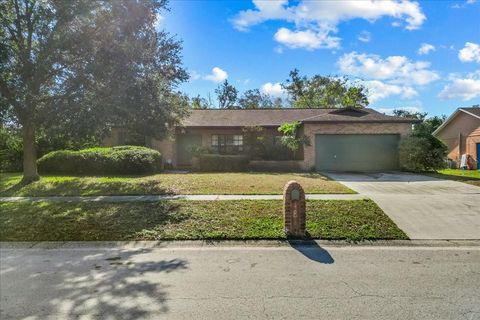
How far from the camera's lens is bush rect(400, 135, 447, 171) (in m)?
18.5

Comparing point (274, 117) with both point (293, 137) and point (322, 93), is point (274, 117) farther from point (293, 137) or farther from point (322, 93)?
point (322, 93)

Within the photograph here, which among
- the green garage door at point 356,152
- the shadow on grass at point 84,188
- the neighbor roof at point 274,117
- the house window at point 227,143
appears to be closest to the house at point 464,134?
the neighbor roof at point 274,117

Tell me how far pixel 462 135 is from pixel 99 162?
26.6 metres

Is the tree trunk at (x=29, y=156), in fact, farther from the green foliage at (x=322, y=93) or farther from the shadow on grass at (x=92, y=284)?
the green foliage at (x=322, y=93)

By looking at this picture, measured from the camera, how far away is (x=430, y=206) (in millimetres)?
9602

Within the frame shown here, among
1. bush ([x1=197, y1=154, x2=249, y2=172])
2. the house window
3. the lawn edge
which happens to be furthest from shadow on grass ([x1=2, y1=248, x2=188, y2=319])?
the house window

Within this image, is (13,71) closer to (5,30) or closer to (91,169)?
(5,30)

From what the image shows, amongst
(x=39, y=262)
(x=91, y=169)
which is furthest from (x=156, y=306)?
(x=91, y=169)

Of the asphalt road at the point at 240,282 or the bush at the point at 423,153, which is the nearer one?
the asphalt road at the point at 240,282

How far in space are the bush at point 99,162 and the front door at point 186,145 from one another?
546 cm

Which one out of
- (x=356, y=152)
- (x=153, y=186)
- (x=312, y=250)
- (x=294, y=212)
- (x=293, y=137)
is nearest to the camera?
(x=312, y=250)

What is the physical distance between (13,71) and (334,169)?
592 inches

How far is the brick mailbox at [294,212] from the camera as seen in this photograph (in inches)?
291

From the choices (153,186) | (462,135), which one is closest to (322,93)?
(462,135)
